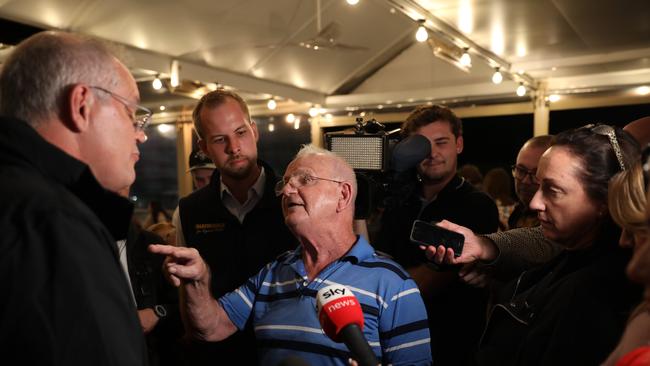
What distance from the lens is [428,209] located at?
7.41 ft

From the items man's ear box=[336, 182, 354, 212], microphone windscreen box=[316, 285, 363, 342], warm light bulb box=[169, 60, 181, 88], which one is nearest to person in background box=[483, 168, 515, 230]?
warm light bulb box=[169, 60, 181, 88]

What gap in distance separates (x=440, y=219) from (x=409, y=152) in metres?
0.57

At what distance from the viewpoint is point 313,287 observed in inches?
62.0

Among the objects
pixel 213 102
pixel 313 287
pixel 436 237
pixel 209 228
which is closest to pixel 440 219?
pixel 436 237

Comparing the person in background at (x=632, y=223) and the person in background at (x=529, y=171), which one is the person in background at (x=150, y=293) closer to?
the person in background at (x=632, y=223)

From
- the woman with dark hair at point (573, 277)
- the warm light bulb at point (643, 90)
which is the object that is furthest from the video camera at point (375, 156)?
the warm light bulb at point (643, 90)

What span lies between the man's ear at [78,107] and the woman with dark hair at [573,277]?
3.21ft

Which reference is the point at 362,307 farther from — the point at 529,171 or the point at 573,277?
the point at 529,171

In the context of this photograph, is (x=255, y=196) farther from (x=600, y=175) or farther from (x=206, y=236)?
(x=600, y=175)

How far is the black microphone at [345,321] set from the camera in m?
0.95

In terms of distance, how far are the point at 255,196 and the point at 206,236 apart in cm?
25

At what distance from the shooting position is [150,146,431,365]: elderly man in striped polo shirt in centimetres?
147

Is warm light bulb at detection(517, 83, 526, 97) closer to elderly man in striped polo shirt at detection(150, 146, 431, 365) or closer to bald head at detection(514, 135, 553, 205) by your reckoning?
bald head at detection(514, 135, 553, 205)

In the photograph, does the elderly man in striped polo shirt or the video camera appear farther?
the video camera
